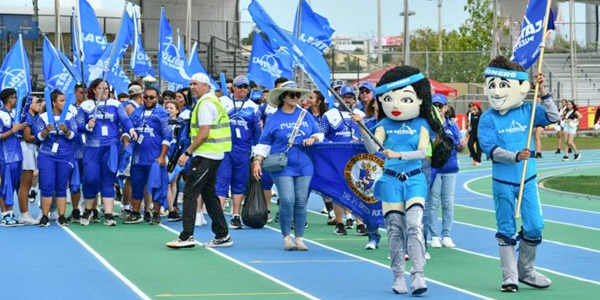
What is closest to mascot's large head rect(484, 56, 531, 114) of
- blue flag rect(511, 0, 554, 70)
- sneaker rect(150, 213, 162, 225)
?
blue flag rect(511, 0, 554, 70)

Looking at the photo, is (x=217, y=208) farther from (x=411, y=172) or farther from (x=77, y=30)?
(x=77, y=30)

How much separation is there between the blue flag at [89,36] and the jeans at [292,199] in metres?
7.00

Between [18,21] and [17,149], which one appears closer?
[17,149]

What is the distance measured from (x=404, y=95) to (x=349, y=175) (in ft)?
12.1

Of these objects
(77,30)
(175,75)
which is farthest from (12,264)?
(175,75)

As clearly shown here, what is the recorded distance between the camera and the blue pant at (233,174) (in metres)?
17.6

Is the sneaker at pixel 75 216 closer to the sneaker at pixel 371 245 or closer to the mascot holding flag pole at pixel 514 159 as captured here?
the sneaker at pixel 371 245

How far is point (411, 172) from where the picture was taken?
1148 cm

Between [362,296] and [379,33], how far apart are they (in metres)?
60.2

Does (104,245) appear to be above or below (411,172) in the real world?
below

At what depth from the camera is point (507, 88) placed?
11.7m

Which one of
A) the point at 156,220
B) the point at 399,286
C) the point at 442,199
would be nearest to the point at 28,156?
the point at 156,220

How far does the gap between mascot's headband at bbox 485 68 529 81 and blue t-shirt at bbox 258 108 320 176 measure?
3.38 metres

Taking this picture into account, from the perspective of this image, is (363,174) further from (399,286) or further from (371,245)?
(399,286)
